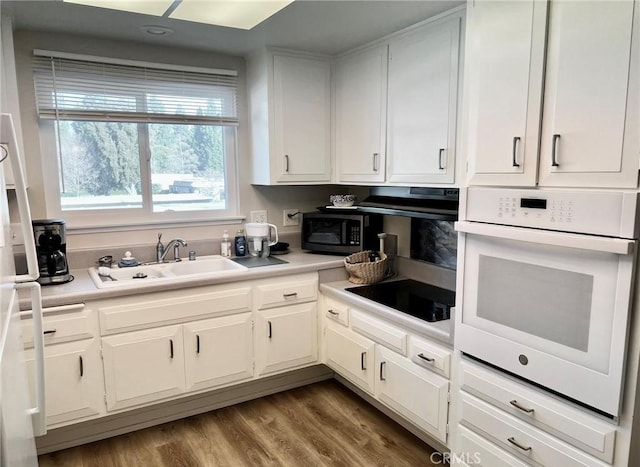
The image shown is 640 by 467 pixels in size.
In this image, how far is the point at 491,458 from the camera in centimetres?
174

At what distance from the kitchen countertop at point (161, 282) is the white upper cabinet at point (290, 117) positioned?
0.55m

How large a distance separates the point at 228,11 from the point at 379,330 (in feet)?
5.67

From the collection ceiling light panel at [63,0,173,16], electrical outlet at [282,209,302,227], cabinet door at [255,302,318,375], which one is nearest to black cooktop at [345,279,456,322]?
cabinet door at [255,302,318,375]

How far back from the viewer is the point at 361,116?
2773 mm

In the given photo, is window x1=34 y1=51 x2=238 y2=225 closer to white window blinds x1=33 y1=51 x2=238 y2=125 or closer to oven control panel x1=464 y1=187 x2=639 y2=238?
white window blinds x1=33 y1=51 x2=238 y2=125

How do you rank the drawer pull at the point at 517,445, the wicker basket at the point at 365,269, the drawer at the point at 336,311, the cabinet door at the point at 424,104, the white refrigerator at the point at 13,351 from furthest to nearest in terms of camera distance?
1. the wicker basket at the point at 365,269
2. the drawer at the point at 336,311
3. the cabinet door at the point at 424,104
4. the drawer pull at the point at 517,445
5. the white refrigerator at the point at 13,351

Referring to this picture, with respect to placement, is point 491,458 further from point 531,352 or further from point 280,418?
point 280,418

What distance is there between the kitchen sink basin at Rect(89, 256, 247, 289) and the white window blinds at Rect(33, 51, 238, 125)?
897 mm

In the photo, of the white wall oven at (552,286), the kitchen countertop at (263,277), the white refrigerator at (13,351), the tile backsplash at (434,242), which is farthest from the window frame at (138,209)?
the white wall oven at (552,286)

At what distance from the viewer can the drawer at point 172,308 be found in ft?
7.42

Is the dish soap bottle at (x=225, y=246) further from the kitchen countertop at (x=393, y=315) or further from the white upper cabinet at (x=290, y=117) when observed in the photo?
the kitchen countertop at (x=393, y=315)

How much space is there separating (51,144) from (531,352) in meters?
2.66

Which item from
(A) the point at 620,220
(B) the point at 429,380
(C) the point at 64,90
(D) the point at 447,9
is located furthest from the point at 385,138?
(C) the point at 64,90

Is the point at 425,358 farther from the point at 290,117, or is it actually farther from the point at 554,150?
the point at 290,117
